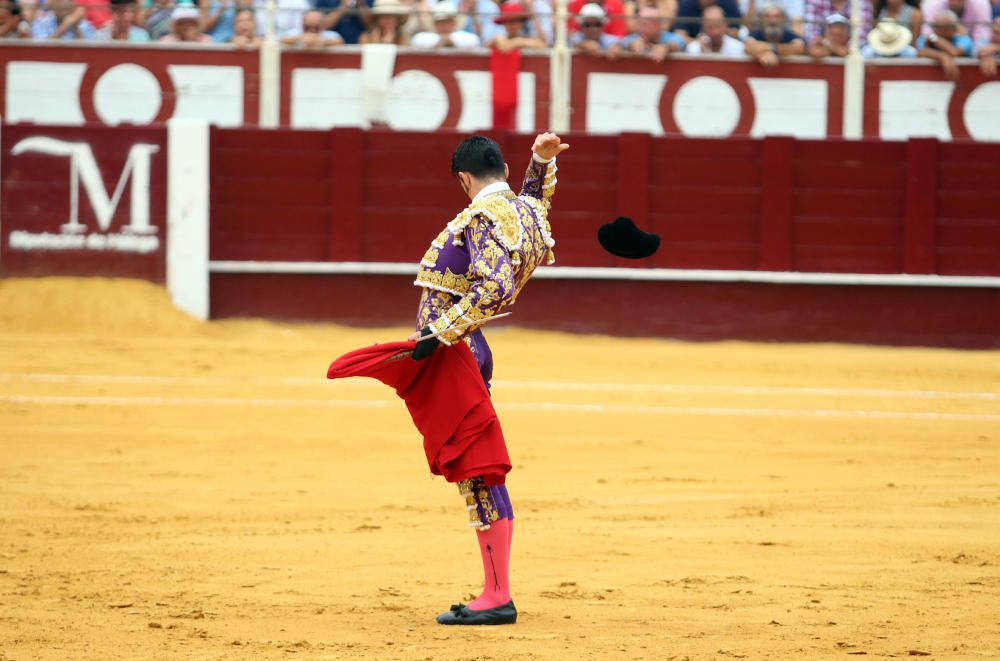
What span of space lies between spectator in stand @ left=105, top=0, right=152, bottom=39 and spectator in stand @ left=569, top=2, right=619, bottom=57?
3.53 meters

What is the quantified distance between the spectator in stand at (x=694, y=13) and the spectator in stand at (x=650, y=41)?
143 mm

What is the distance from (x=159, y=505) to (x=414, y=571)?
4.78ft

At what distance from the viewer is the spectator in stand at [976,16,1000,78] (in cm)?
1248

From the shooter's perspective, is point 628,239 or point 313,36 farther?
point 313,36

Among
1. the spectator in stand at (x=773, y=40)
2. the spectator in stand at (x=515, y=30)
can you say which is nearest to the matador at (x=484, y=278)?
the spectator in stand at (x=515, y=30)

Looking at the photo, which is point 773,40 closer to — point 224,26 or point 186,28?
point 224,26

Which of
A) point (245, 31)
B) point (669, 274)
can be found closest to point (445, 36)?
point (245, 31)

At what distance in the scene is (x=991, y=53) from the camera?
493 inches

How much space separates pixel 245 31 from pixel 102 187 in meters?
1.91

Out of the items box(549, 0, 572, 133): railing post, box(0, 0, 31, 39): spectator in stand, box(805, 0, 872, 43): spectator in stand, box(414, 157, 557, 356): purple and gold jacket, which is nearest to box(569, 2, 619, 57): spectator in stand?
box(549, 0, 572, 133): railing post

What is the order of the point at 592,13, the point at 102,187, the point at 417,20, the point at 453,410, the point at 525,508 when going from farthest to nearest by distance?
the point at 417,20, the point at 592,13, the point at 102,187, the point at 525,508, the point at 453,410

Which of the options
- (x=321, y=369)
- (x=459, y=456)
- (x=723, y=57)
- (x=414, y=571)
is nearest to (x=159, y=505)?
(x=414, y=571)

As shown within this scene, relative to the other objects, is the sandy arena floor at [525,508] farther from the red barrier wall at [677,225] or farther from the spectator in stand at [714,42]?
the spectator in stand at [714,42]

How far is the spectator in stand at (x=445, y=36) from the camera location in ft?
41.2
